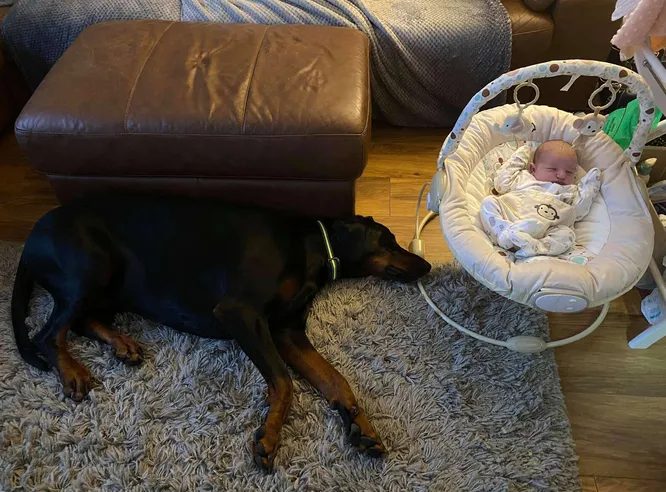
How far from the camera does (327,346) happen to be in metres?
1.62

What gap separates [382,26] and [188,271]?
1.10m

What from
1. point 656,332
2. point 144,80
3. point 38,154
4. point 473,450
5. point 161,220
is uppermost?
point 144,80

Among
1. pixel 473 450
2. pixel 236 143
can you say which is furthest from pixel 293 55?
pixel 473 450

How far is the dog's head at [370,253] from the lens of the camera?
1.65m

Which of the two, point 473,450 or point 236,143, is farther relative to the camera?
point 236,143

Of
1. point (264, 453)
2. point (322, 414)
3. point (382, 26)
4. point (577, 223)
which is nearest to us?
point (264, 453)

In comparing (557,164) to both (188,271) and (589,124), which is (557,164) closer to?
(589,124)

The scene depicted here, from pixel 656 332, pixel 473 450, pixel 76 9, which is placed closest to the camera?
pixel 473 450

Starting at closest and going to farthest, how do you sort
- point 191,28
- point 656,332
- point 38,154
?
point 656,332 → point 38,154 → point 191,28

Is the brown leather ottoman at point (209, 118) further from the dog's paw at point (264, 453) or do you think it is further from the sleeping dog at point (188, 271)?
the dog's paw at point (264, 453)

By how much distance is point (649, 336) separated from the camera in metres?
1.54

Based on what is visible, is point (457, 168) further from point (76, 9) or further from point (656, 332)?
point (76, 9)

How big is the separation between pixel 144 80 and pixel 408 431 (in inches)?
48.2

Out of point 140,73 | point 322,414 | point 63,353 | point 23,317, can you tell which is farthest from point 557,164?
point 23,317
